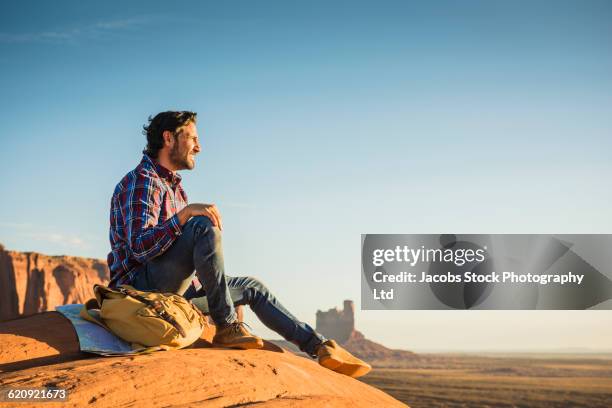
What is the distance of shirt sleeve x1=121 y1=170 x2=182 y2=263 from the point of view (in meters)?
4.67

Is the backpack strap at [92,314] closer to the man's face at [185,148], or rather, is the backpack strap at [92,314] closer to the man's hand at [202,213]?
the man's hand at [202,213]

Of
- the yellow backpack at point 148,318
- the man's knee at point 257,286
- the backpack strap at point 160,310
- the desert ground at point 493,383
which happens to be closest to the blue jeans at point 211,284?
the man's knee at point 257,286

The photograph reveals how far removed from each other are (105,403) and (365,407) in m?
1.68

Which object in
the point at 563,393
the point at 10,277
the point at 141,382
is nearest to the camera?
the point at 141,382

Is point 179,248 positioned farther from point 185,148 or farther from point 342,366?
point 342,366

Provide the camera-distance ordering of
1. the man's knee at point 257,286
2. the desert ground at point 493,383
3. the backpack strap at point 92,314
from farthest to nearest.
A: the desert ground at point 493,383 → the man's knee at point 257,286 → the backpack strap at point 92,314

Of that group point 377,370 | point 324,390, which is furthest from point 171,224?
point 377,370

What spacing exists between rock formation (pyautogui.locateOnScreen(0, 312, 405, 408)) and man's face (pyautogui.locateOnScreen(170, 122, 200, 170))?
4.45 feet

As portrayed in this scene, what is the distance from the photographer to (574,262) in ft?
74.9

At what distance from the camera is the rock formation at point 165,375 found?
3814mm

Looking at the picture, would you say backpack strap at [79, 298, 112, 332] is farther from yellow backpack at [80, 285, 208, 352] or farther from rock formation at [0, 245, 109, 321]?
rock formation at [0, 245, 109, 321]

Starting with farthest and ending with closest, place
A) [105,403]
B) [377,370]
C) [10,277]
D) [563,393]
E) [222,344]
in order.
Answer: [377,370], [563,393], [10,277], [222,344], [105,403]

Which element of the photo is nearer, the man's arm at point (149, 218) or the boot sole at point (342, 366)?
the man's arm at point (149, 218)

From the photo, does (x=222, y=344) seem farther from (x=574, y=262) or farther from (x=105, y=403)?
(x=574, y=262)
